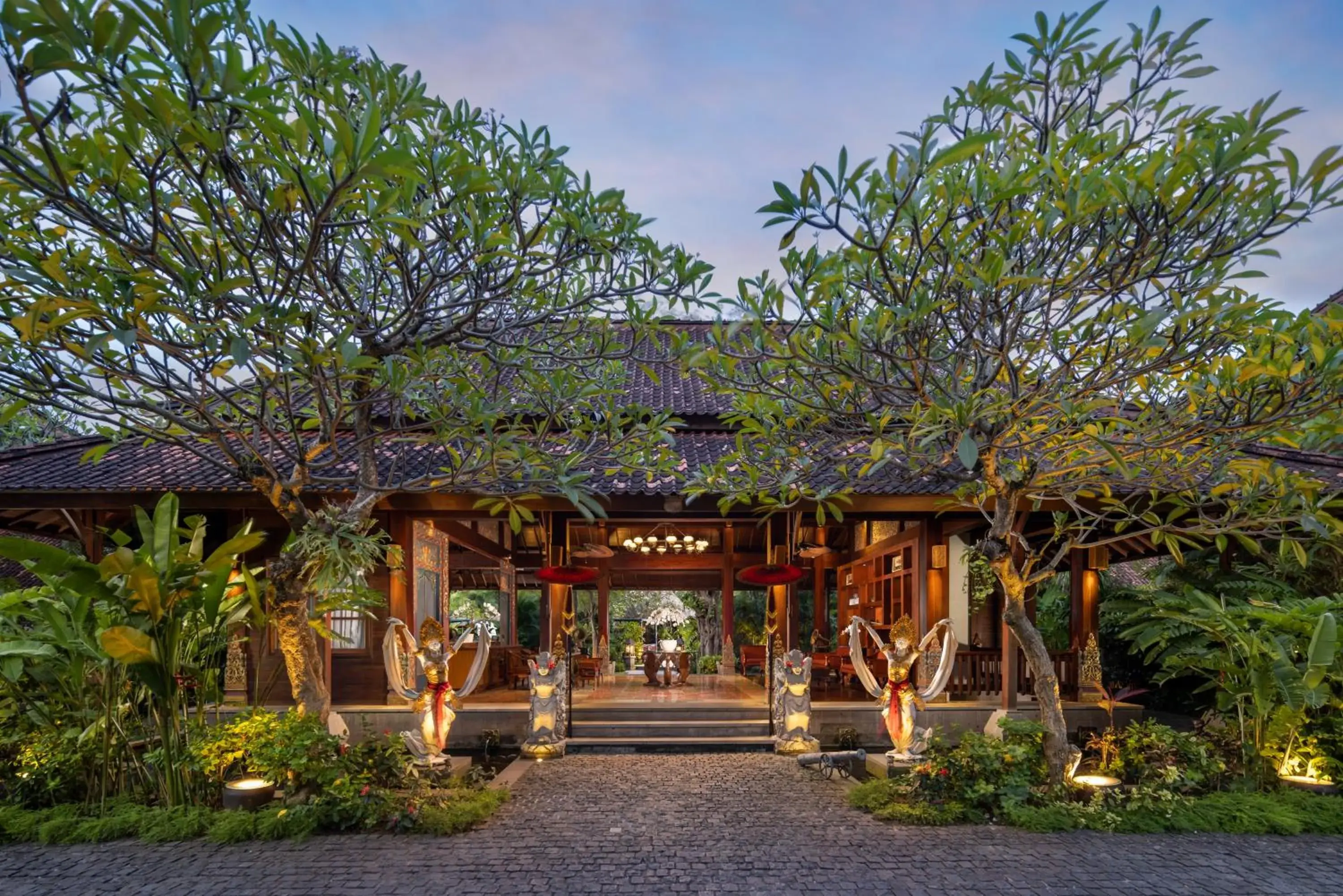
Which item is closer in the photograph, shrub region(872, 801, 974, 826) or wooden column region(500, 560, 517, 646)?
shrub region(872, 801, 974, 826)

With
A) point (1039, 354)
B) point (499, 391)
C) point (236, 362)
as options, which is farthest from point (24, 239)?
point (1039, 354)

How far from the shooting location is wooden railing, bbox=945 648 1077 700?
1125 centimetres

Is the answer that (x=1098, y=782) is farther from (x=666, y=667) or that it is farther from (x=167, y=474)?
(x=167, y=474)

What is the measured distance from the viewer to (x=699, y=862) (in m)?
5.55

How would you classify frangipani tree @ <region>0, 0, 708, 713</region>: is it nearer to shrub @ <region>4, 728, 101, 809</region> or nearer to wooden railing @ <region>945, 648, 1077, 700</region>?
shrub @ <region>4, 728, 101, 809</region>

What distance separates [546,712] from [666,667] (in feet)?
19.1

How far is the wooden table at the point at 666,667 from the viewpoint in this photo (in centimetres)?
1548

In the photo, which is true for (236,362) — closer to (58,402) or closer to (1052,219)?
(58,402)

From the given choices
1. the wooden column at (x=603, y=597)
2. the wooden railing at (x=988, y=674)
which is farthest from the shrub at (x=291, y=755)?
the wooden column at (x=603, y=597)

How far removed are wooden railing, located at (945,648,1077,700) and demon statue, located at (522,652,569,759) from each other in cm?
500

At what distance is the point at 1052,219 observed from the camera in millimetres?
4289

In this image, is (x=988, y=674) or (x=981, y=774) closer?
(x=981, y=774)

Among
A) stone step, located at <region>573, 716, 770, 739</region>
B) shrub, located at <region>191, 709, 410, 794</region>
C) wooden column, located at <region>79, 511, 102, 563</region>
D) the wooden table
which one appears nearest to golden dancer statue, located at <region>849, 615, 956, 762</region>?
stone step, located at <region>573, 716, 770, 739</region>

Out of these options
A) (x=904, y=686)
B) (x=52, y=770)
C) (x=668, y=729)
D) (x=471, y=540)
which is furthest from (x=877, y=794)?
(x=471, y=540)
